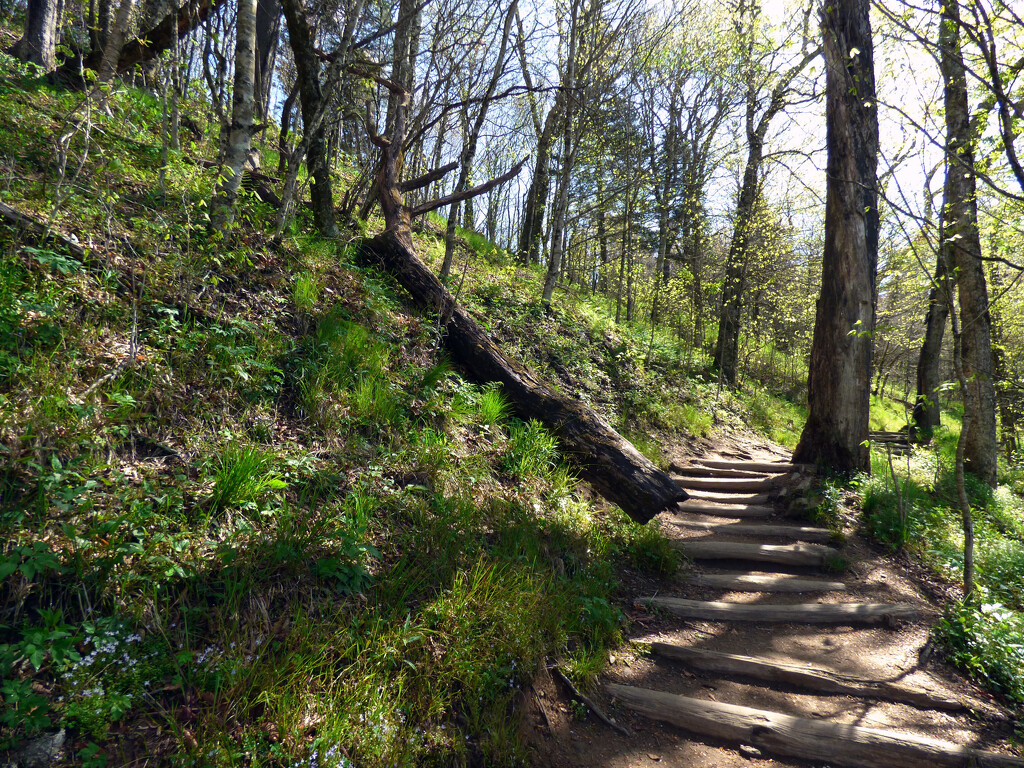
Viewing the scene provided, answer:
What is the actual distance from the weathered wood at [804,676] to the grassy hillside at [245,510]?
56cm

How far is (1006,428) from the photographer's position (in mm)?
13039

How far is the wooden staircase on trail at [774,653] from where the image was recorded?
8.35 ft

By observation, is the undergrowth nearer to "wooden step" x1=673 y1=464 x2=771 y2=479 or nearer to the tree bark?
"wooden step" x1=673 y1=464 x2=771 y2=479

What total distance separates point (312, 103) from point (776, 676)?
792cm

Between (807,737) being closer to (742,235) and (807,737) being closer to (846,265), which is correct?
(846,265)

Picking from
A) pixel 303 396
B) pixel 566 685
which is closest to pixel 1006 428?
pixel 566 685

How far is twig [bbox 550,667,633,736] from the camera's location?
2.67 m

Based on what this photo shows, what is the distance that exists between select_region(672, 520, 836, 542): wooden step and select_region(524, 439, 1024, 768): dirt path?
2cm

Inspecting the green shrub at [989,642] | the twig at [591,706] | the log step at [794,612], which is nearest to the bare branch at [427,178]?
the log step at [794,612]

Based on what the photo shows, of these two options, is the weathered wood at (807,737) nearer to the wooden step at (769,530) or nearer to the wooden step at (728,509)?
the wooden step at (769,530)

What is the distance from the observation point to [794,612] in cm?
379

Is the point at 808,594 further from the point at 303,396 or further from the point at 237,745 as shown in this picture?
the point at 303,396

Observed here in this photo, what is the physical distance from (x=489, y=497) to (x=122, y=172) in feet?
16.1

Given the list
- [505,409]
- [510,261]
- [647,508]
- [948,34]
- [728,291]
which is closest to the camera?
[948,34]
